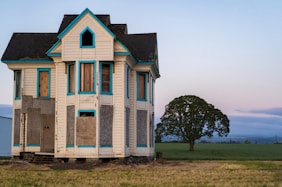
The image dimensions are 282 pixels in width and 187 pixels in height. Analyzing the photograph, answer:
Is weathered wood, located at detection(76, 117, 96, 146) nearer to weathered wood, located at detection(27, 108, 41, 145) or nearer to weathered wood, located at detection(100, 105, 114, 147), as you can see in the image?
weathered wood, located at detection(100, 105, 114, 147)

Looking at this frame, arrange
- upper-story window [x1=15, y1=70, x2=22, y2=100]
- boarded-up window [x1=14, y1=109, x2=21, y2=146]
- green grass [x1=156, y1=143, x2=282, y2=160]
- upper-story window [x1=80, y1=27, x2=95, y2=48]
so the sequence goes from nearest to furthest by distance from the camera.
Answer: upper-story window [x1=80, y1=27, x2=95, y2=48] < boarded-up window [x1=14, y1=109, x2=21, y2=146] < upper-story window [x1=15, y1=70, x2=22, y2=100] < green grass [x1=156, y1=143, x2=282, y2=160]

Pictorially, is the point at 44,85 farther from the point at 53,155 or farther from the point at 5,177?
the point at 5,177

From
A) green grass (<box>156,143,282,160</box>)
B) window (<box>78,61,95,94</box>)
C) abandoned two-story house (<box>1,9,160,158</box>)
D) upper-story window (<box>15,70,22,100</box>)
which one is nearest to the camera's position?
abandoned two-story house (<box>1,9,160,158</box>)

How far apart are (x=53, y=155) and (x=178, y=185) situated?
47.6 feet

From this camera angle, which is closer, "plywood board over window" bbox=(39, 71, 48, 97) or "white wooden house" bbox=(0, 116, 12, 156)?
"plywood board over window" bbox=(39, 71, 48, 97)

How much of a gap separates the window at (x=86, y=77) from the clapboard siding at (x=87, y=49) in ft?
1.65

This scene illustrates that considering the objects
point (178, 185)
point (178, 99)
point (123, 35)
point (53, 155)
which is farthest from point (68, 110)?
point (178, 99)

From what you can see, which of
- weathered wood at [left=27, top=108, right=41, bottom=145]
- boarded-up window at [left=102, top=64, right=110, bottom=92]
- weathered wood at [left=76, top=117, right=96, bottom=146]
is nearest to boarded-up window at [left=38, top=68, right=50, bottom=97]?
weathered wood at [left=27, top=108, right=41, bottom=145]

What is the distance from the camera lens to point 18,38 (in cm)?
3575

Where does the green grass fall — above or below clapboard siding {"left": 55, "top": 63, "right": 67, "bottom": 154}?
below

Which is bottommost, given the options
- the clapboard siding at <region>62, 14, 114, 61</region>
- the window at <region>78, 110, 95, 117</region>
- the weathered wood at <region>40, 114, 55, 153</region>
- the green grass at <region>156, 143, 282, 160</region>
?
the green grass at <region>156, 143, 282, 160</region>

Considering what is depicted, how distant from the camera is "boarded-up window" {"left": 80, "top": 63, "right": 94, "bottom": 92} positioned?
99.6 feet

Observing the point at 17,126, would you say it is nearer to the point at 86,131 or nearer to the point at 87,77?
the point at 86,131

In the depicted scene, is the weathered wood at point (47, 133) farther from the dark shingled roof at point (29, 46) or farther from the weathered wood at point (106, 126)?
the weathered wood at point (106, 126)
